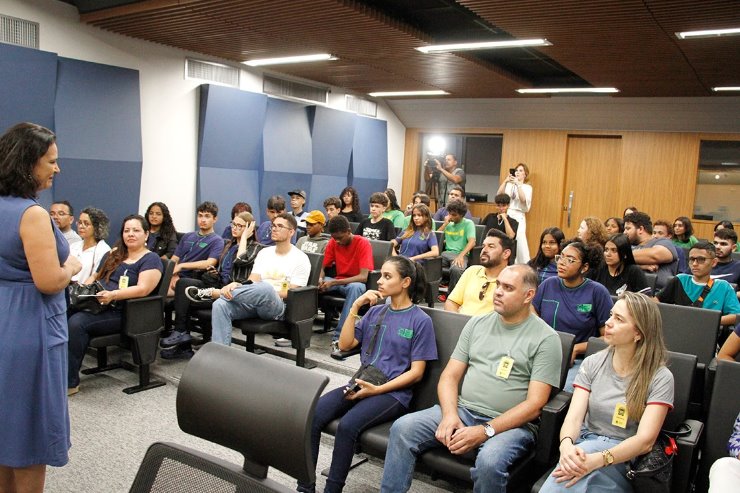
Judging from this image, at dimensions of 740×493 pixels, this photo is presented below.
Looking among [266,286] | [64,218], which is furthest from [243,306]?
[64,218]

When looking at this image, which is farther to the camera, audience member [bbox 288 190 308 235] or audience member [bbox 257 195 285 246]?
audience member [bbox 288 190 308 235]

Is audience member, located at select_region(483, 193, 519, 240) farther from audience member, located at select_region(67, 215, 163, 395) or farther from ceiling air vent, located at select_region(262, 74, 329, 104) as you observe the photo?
audience member, located at select_region(67, 215, 163, 395)

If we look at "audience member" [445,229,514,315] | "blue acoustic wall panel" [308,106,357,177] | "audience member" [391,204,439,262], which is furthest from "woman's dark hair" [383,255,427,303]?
"blue acoustic wall panel" [308,106,357,177]

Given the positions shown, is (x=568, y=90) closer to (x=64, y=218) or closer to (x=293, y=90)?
(x=293, y=90)

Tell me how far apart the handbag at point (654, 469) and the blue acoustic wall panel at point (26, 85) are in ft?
20.1

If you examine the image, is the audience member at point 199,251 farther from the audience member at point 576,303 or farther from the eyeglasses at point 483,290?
the audience member at point 576,303

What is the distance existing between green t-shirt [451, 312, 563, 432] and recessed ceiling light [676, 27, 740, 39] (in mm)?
4012

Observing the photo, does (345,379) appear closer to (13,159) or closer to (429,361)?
(429,361)

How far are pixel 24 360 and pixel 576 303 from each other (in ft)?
9.10

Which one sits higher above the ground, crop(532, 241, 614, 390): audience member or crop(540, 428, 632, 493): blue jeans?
crop(532, 241, 614, 390): audience member

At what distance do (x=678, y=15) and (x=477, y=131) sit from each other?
21.9 ft

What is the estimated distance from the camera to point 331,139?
1009 cm


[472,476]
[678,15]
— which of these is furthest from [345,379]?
[678,15]

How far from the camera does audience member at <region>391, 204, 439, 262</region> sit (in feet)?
20.8
